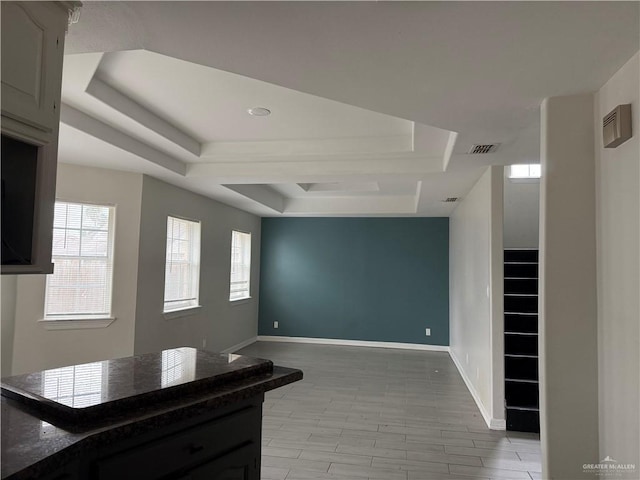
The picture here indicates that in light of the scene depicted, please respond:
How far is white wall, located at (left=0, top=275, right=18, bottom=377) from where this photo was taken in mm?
3592

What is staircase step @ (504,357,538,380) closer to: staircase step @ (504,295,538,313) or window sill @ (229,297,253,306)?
staircase step @ (504,295,538,313)

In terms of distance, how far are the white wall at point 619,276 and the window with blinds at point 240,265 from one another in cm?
576

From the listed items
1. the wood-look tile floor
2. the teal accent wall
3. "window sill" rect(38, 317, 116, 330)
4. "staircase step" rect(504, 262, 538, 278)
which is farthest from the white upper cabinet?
the teal accent wall

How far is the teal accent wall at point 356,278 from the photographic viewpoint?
764 centimetres

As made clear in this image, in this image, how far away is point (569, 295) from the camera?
2150 mm

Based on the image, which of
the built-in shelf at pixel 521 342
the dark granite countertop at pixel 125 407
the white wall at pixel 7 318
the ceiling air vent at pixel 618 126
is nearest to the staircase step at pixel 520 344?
the built-in shelf at pixel 521 342

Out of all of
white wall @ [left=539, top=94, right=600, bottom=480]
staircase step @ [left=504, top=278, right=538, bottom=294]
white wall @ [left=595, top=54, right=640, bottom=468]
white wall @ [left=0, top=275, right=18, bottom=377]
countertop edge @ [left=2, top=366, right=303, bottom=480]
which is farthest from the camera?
staircase step @ [left=504, top=278, right=538, bottom=294]

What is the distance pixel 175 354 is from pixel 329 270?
20.2 ft

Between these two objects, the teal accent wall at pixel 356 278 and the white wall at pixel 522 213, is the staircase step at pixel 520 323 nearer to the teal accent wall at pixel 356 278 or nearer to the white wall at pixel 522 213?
the white wall at pixel 522 213

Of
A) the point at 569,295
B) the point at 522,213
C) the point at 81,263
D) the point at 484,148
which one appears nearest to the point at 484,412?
the point at 569,295

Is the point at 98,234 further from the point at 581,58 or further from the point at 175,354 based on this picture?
the point at 581,58

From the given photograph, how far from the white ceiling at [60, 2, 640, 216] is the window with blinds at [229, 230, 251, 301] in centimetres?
244

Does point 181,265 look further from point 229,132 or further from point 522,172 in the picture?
point 522,172

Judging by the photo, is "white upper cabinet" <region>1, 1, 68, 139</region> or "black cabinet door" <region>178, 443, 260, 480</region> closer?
"white upper cabinet" <region>1, 1, 68, 139</region>
